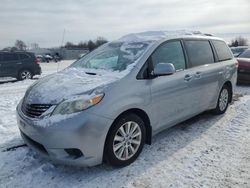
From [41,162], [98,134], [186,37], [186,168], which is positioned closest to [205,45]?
[186,37]

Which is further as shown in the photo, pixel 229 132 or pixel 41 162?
pixel 229 132

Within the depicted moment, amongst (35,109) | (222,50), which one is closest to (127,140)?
(35,109)

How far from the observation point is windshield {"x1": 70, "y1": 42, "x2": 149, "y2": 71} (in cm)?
402

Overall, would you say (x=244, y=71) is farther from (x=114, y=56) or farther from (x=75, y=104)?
(x=75, y=104)

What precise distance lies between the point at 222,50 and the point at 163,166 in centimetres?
341

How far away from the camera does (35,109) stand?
340 cm

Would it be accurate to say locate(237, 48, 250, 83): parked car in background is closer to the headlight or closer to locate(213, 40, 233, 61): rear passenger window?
locate(213, 40, 233, 61): rear passenger window

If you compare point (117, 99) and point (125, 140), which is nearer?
point (117, 99)

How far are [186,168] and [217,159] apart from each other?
1.79ft

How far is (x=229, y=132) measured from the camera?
4938 mm

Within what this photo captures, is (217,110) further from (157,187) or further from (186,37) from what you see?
(157,187)

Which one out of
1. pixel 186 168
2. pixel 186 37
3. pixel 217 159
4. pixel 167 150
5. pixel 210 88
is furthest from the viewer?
pixel 210 88

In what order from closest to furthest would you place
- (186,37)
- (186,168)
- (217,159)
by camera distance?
(186,168)
(217,159)
(186,37)

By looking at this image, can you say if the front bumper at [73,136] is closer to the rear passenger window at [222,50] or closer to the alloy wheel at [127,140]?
the alloy wheel at [127,140]
